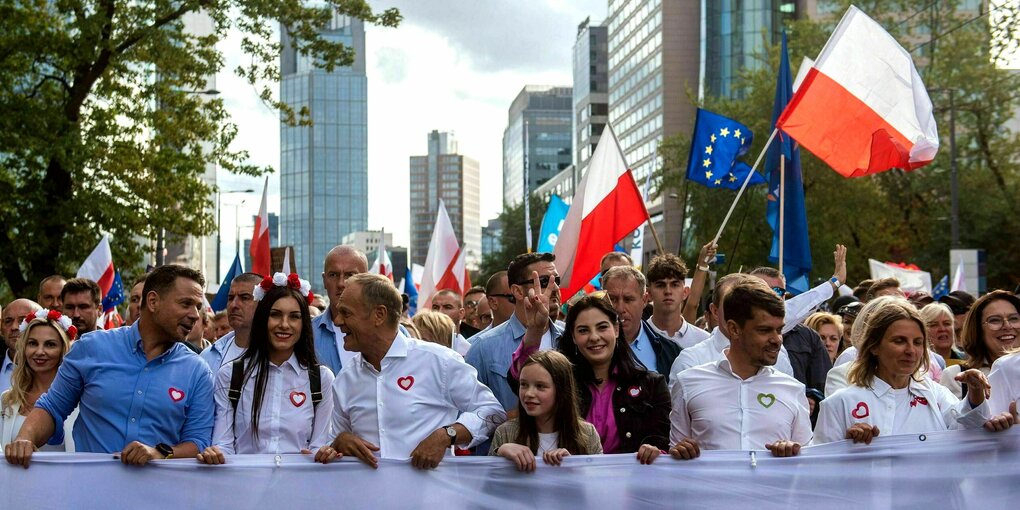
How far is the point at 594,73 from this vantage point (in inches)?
5453

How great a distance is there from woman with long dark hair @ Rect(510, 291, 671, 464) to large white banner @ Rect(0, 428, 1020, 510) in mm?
268

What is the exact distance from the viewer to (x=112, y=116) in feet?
69.7

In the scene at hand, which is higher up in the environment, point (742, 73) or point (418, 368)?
point (742, 73)

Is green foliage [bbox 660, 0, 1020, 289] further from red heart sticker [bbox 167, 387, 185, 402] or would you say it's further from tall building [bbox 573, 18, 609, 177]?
tall building [bbox 573, 18, 609, 177]

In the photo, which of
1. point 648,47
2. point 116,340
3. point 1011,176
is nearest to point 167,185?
point 116,340

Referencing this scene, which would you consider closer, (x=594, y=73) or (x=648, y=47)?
(x=648, y=47)

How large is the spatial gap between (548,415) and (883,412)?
4.83 feet

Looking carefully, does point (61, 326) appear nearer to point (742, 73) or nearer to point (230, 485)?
point (230, 485)

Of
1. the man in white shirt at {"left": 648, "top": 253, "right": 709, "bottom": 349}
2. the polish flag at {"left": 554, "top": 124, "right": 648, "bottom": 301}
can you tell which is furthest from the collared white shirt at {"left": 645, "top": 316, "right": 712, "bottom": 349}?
the polish flag at {"left": 554, "top": 124, "right": 648, "bottom": 301}

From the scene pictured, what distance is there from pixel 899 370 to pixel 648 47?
364ft

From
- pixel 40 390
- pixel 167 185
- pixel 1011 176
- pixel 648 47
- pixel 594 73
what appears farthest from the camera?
pixel 594 73

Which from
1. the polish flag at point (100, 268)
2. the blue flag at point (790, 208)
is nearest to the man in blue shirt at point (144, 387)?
the blue flag at point (790, 208)

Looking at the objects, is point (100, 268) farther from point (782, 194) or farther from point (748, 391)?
point (748, 391)

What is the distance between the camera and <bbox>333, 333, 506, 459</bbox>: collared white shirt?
562 cm
